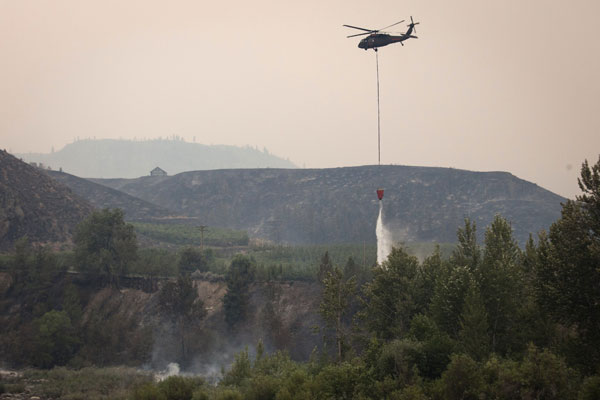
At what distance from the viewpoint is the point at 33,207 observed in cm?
13512

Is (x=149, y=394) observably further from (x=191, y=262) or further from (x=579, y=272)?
(x=191, y=262)

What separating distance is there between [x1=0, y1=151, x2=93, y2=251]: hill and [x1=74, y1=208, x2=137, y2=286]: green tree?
25.1 m

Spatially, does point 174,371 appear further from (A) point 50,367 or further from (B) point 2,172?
(B) point 2,172

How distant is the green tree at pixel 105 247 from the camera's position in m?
106

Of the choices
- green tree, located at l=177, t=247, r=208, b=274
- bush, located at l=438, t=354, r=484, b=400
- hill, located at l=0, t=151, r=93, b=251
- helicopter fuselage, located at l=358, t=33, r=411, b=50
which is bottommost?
bush, located at l=438, t=354, r=484, b=400

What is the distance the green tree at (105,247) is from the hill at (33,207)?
2506 centimetres

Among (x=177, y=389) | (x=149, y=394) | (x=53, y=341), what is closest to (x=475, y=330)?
(x=177, y=389)

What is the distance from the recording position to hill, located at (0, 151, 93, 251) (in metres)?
128

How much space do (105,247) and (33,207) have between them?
122 feet

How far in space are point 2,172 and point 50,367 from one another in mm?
73309

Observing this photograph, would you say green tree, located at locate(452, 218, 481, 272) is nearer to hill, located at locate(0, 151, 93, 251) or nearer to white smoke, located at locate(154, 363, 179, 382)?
white smoke, located at locate(154, 363, 179, 382)

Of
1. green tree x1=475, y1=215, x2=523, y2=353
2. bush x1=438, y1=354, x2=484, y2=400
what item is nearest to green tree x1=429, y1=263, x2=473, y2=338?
green tree x1=475, y1=215, x2=523, y2=353

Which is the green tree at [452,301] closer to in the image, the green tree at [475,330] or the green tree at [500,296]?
the green tree at [500,296]

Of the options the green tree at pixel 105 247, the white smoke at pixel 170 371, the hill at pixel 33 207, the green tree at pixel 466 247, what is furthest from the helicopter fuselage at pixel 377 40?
the hill at pixel 33 207
